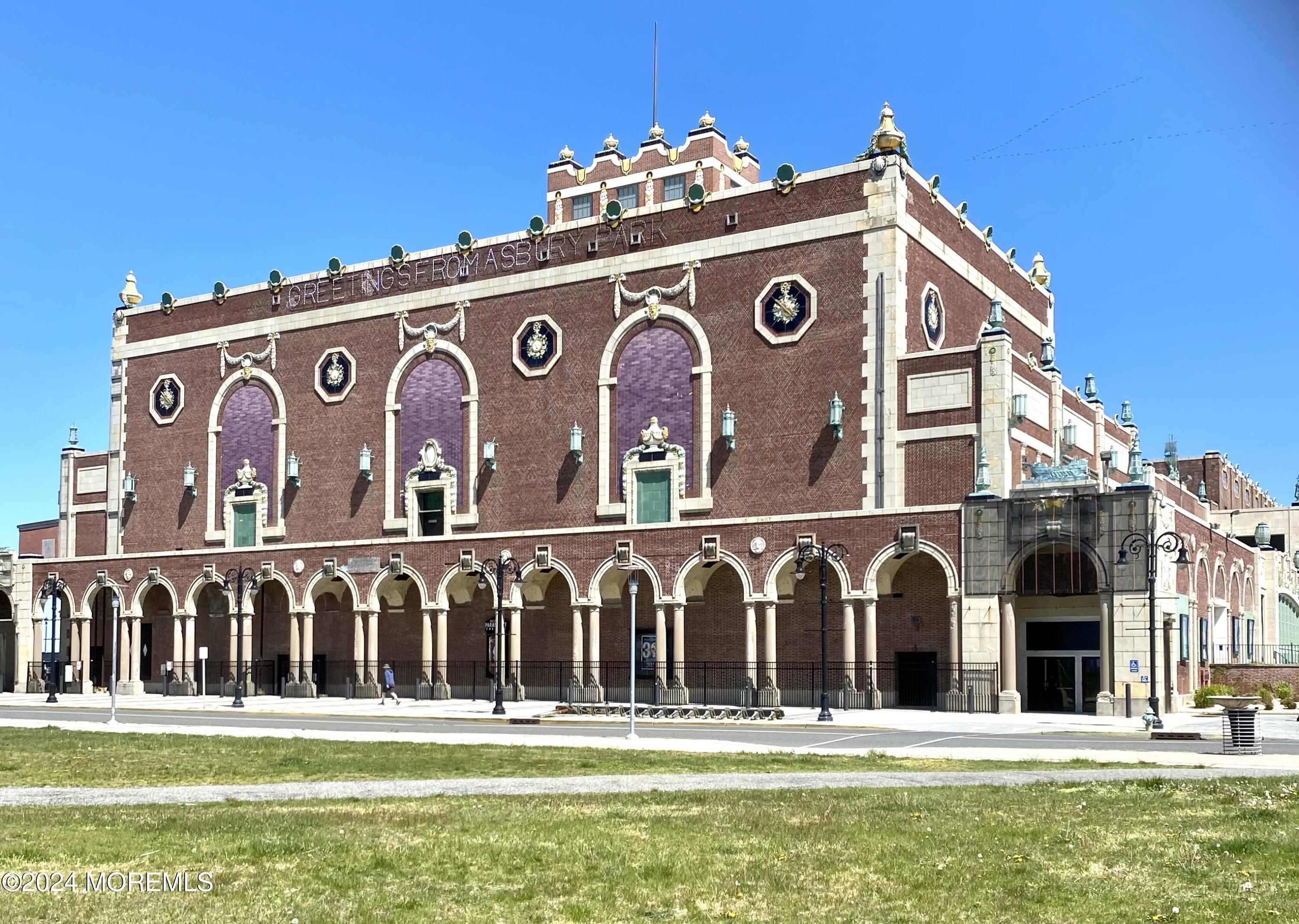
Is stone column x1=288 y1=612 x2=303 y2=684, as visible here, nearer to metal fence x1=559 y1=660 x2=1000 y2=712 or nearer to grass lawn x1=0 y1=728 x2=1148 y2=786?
metal fence x1=559 y1=660 x2=1000 y2=712

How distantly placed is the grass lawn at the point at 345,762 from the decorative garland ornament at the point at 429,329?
35.5m

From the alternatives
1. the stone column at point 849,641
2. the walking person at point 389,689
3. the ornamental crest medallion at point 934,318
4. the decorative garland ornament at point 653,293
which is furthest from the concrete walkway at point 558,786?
the decorative garland ornament at point 653,293

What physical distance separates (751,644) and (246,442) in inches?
1210

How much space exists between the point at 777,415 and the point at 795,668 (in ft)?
32.2

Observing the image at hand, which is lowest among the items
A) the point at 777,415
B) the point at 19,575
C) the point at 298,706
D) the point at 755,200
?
the point at 298,706

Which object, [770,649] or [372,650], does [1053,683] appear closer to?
[770,649]

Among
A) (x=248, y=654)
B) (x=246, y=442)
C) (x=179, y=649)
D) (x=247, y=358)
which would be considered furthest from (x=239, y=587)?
(x=247, y=358)

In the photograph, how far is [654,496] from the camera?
5966cm

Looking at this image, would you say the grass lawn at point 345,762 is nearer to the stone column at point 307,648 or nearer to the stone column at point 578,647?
the stone column at point 578,647

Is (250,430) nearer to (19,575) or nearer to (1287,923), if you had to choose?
(19,575)

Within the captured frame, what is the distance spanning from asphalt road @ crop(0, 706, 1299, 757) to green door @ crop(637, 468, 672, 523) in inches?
563

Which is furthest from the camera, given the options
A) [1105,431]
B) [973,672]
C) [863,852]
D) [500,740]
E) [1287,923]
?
[1105,431]

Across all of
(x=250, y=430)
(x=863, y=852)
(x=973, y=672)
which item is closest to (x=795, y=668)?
(x=973, y=672)

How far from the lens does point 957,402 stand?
173ft
